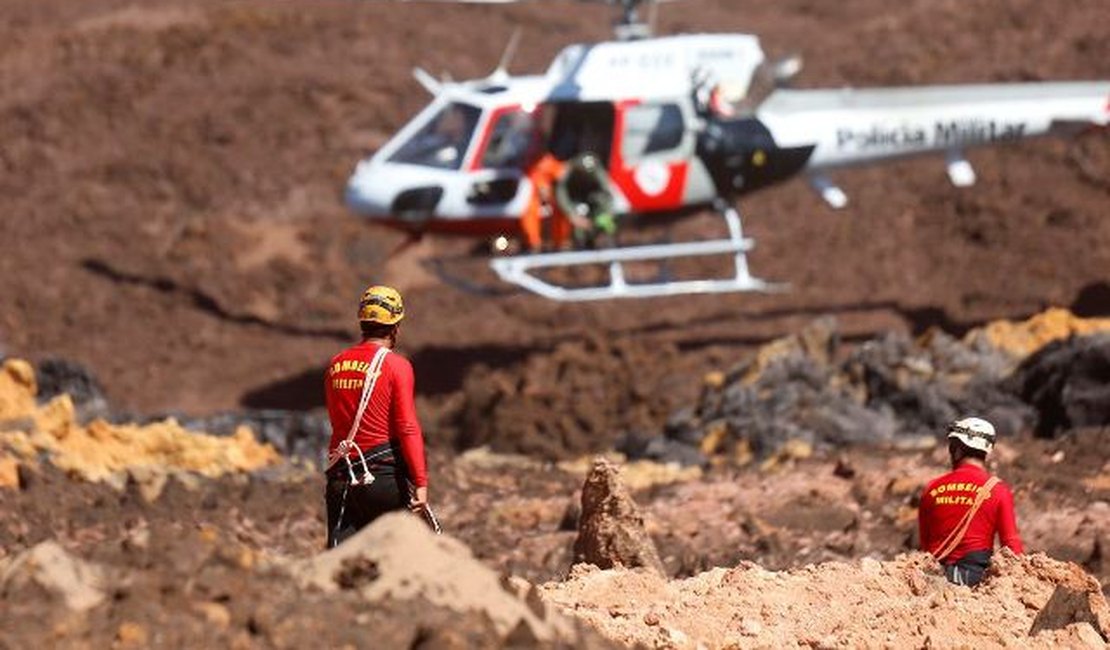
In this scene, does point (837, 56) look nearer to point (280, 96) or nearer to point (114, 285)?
point (280, 96)

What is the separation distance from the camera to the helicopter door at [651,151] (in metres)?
17.8

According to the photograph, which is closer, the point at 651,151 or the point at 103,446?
the point at 103,446

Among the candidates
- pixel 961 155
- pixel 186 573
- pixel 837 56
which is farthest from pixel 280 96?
pixel 186 573

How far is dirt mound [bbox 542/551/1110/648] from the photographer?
273 inches

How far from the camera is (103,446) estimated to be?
12.9 metres

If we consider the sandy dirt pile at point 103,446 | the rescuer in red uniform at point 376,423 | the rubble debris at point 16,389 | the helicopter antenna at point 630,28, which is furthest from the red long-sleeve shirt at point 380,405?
the helicopter antenna at point 630,28

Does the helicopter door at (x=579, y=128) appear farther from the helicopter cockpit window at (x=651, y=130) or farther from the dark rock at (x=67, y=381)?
the dark rock at (x=67, y=381)

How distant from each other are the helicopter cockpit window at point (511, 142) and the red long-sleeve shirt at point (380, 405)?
9916 millimetres

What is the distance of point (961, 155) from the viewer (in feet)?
62.4

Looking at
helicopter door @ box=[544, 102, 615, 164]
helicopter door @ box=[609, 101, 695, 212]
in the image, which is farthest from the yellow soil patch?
helicopter door @ box=[544, 102, 615, 164]

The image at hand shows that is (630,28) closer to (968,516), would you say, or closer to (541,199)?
(541,199)

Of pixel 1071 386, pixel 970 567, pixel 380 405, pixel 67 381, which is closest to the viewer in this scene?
pixel 380 405

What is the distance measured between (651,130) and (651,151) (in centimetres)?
18

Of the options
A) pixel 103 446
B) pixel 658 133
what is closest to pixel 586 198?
pixel 658 133
